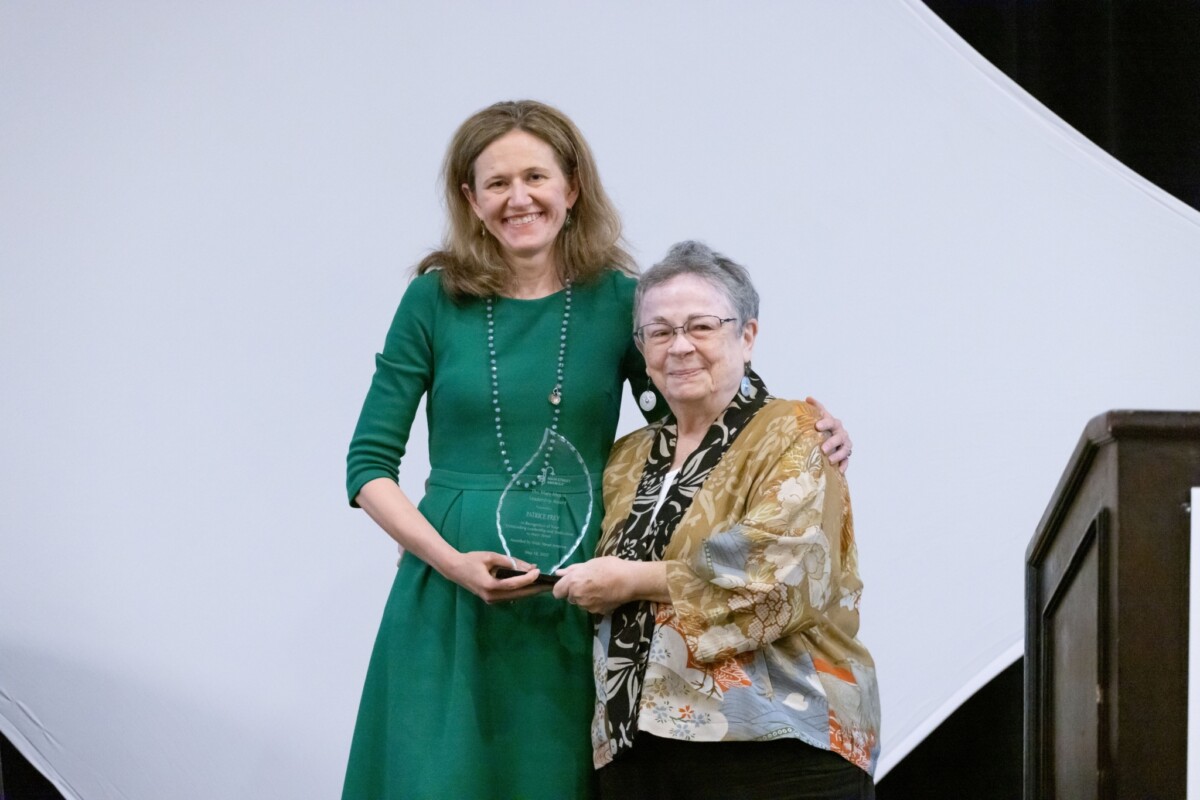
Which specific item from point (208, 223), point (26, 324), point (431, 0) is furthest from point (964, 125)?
point (26, 324)

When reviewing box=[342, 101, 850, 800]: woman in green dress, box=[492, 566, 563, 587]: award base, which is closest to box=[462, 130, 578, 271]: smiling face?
box=[342, 101, 850, 800]: woman in green dress

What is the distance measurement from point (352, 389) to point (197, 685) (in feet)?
2.51

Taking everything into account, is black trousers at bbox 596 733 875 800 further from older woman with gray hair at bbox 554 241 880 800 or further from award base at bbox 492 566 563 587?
award base at bbox 492 566 563 587

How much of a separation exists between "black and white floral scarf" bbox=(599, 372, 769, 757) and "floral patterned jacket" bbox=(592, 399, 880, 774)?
0.07 ft

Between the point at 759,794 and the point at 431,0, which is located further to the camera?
the point at 431,0

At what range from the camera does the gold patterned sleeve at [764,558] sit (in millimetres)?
1757

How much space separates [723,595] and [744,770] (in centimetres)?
22

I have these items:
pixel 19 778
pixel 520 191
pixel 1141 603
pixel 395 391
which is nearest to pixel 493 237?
pixel 520 191

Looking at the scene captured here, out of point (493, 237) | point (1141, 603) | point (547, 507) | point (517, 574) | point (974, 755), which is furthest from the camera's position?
point (974, 755)

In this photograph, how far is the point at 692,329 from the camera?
1.89 meters

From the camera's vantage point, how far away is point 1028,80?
327 cm

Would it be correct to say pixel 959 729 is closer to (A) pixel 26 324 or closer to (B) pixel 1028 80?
(B) pixel 1028 80

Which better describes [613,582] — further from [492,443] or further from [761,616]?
[492,443]

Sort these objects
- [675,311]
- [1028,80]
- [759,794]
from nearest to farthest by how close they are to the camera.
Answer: [759,794], [675,311], [1028,80]
